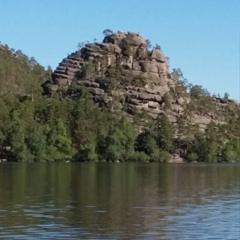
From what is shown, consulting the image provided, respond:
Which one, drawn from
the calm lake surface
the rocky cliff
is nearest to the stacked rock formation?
the rocky cliff

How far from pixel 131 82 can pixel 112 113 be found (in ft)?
70.2

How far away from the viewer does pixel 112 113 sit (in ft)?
529

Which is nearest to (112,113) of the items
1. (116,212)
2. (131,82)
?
(131,82)

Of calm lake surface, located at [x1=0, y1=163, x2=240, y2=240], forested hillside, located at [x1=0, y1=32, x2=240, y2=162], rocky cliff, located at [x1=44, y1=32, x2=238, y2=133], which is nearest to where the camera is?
calm lake surface, located at [x1=0, y1=163, x2=240, y2=240]

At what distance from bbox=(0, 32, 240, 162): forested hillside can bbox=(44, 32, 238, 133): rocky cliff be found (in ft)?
0.83

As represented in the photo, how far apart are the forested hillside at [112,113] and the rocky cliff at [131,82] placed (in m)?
0.25

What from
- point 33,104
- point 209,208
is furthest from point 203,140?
point 209,208

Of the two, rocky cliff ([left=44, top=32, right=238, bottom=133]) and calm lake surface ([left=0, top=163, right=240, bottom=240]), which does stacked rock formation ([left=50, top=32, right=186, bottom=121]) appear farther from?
calm lake surface ([left=0, top=163, right=240, bottom=240])

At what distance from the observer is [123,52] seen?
7594 inches

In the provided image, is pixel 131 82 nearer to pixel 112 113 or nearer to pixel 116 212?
pixel 112 113

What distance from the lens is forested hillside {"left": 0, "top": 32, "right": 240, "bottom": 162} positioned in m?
133

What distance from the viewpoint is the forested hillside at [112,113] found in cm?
13338

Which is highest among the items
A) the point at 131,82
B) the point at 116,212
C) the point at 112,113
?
the point at 131,82

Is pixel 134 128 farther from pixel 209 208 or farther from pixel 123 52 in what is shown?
pixel 209 208
